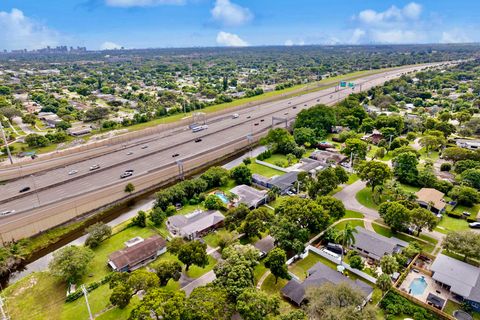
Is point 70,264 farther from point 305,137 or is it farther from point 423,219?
point 305,137

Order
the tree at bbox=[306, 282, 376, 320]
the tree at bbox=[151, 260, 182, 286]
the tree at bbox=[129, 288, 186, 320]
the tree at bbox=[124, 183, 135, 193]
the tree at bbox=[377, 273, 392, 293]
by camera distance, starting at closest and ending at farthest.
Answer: the tree at bbox=[129, 288, 186, 320] → the tree at bbox=[306, 282, 376, 320] → the tree at bbox=[377, 273, 392, 293] → the tree at bbox=[151, 260, 182, 286] → the tree at bbox=[124, 183, 135, 193]

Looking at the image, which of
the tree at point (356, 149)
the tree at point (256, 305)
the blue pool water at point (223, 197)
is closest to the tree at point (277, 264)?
the tree at point (256, 305)

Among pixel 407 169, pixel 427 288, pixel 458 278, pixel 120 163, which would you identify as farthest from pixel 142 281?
pixel 407 169

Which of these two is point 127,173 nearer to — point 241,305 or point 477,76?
point 241,305

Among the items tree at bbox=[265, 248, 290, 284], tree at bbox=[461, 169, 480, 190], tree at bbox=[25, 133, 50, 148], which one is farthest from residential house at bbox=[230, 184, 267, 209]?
tree at bbox=[25, 133, 50, 148]

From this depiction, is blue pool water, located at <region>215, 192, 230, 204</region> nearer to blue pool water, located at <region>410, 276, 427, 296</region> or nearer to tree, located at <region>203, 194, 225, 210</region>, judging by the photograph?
tree, located at <region>203, 194, 225, 210</region>

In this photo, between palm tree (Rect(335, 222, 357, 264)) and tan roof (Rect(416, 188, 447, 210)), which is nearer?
palm tree (Rect(335, 222, 357, 264))

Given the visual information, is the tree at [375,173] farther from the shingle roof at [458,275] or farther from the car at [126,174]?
the car at [126,174]
